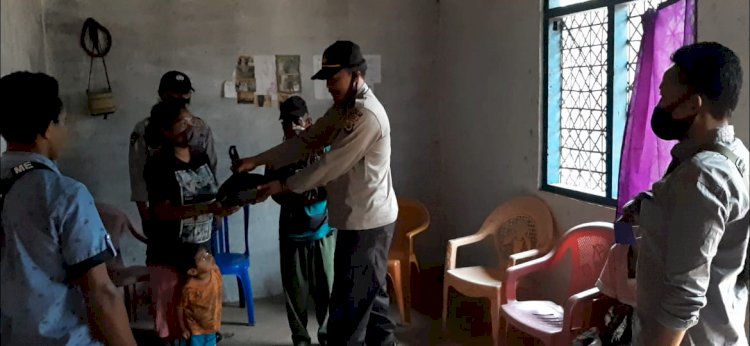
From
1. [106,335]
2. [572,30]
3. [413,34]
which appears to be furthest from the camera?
[413,34]

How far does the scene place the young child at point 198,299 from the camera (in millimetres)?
2576

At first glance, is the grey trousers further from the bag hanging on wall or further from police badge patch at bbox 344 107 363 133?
the bag hanging on wall

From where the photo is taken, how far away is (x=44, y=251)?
4.86 ft

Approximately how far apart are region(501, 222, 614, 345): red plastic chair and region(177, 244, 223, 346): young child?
1336 millimetres

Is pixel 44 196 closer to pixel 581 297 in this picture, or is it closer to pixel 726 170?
pixel 726 170

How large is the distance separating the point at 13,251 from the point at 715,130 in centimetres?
164

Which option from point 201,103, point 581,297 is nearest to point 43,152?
point 581,297

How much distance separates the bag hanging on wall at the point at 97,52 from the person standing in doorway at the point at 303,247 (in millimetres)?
1151

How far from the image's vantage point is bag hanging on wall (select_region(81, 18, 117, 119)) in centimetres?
375

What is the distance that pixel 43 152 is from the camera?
1.51 meters

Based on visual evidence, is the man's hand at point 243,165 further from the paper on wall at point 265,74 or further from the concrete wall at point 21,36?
the paper on wall at point 265,74

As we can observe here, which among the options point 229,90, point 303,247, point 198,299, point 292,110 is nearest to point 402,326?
point 303,247

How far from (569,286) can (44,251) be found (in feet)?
8.14

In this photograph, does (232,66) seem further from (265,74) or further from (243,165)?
(243,165)
